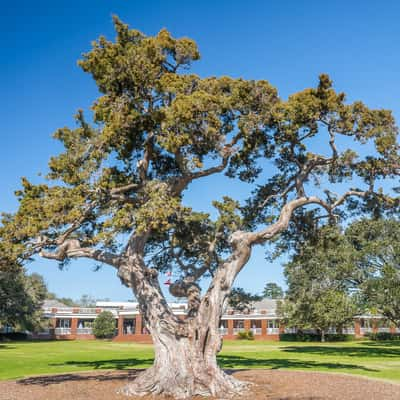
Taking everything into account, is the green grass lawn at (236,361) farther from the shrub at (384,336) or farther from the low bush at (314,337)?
the shrub at (384,336)

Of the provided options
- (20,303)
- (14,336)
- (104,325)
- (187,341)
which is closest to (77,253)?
(187,341)

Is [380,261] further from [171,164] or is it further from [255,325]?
[255,325]

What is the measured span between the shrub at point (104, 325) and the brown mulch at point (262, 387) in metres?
47.3

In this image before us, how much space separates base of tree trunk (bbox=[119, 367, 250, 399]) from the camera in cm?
1320

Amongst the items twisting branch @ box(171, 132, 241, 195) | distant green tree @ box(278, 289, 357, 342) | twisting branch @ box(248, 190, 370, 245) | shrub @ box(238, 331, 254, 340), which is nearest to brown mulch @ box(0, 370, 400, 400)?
twisting branch @ box(248, 190, 370, 245)

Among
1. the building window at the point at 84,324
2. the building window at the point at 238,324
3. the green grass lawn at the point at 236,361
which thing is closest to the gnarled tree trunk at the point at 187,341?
the green grass lawn at the point at 236,361

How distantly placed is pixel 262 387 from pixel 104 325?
52.6m

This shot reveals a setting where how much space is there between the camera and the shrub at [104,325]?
63.5m

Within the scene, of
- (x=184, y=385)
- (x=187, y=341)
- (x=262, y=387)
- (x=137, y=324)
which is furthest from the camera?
(x=137, y=324)

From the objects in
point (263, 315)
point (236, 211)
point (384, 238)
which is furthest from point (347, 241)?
point (263, 315)

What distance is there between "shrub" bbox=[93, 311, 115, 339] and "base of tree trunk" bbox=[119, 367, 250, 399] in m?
52.0

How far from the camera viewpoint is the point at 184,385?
43.6 feet

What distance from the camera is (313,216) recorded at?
17.8 m

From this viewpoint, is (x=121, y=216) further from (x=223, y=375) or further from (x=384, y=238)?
(x=384, y=238)
